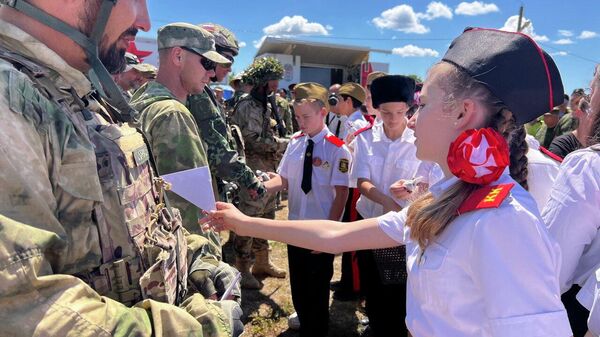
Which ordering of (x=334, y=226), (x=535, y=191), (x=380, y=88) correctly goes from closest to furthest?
1. (x=334, y=226)
2. (x=535, y=191)
3. (x=380, y=88)

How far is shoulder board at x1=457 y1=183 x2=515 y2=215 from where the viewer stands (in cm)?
119

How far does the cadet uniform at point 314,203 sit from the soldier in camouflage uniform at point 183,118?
1081 millimetres

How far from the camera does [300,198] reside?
3650 millimetres

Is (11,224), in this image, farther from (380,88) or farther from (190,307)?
(380,88)

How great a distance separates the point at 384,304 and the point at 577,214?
1836 mm

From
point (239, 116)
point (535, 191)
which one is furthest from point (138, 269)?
point (239, 116)

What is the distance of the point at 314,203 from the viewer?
11.7 feet

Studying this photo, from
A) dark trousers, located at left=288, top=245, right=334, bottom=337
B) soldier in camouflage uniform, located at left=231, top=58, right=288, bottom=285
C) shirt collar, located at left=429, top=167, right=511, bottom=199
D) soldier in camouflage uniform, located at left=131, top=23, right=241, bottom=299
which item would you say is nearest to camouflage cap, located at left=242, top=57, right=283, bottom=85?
soldier in camouflage uniform, located at left=231, top=58, right=288, bottom=285

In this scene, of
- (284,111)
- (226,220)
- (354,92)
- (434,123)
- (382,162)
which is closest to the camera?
(434,123)

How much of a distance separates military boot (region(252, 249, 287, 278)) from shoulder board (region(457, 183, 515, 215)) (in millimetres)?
3863

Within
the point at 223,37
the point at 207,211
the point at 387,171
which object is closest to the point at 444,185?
the point at 207,211

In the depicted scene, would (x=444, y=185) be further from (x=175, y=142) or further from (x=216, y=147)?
(x=216, y=147)

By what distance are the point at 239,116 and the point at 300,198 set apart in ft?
7.81

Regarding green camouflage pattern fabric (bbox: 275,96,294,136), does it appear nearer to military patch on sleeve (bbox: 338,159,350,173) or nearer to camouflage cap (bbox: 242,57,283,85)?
camouflage cap (bbox: 242,57,283,85)
